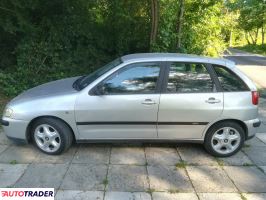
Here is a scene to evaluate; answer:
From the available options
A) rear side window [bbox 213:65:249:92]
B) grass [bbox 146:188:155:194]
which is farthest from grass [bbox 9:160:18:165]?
rear side window [bbox 213:65:249:92]

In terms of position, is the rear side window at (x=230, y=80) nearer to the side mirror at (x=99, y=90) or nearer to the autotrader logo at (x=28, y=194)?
the side mirror at (x=99, y=90)

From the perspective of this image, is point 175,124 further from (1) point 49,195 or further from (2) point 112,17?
(2) point 112,17

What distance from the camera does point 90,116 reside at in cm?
548

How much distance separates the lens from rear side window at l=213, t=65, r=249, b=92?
5645 mm

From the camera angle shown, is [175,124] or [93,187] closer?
[93,187]

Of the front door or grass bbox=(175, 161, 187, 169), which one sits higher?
the front door

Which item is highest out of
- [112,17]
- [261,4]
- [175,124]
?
[261,4]

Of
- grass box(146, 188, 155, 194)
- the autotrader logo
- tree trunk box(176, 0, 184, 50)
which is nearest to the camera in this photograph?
the autotrader logo

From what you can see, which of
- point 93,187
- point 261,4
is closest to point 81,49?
point 93,187

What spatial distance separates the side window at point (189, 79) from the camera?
5.56 meters

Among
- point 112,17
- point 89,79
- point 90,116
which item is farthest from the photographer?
point 112,17

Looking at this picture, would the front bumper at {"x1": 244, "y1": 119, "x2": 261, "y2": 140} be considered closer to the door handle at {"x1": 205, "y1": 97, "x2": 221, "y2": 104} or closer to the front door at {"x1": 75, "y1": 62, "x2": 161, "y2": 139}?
the door handle at {"x1": 205, "y1": 97, "x2": 221, "y2": 104}

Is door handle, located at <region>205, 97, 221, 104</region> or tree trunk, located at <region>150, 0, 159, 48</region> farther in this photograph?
tree trunk, located at <region>150, 0, 159, 48</region>

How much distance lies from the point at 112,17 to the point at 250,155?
6079 mm
